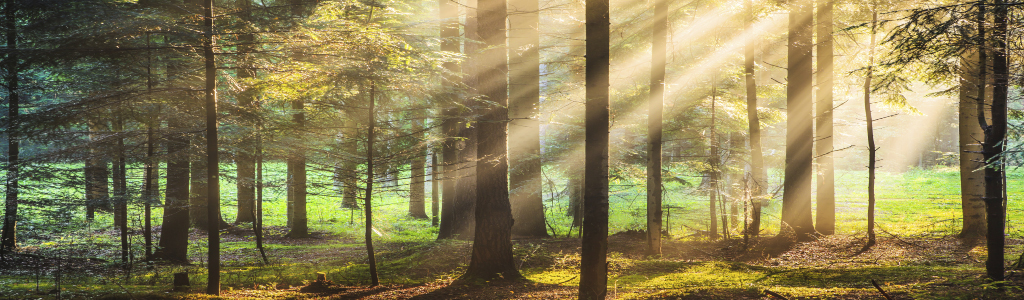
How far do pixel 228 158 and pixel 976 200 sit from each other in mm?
16851

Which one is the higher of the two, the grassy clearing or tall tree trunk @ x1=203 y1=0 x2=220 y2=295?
tall tree trunk @ x1=203 y1=0 x2=220 y2=295

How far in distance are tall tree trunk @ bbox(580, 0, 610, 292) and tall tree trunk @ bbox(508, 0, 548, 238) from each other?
6.84 m

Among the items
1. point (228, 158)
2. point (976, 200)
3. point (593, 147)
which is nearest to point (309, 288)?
point (228, 158)

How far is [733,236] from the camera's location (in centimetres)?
1506

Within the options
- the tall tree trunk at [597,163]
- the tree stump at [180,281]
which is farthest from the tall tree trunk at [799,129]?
the tree stump at [180,281]

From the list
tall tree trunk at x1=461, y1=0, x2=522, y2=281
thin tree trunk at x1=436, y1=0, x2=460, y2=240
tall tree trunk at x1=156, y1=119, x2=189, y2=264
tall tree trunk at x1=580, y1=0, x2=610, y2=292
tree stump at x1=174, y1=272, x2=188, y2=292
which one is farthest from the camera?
thin tree trunk at x1=436, y1=0, x2=460, y2=240

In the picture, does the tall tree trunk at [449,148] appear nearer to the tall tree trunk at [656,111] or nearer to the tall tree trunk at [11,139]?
the tall tree trunk at [656,111]

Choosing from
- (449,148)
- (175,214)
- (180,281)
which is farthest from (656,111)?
(175,214)

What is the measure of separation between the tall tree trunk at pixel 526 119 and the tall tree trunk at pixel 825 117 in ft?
22.5

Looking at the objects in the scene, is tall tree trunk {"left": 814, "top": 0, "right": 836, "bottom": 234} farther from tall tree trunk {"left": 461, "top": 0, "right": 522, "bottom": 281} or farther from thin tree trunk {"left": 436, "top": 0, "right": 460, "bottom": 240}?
thin tree trunk {"left": 436, "top": 0, "right": 460, "bottom": 240}

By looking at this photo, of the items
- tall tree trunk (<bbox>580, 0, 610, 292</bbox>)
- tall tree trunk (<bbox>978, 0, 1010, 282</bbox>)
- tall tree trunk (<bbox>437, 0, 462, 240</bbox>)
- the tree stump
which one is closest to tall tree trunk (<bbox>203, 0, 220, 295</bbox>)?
the tree stump

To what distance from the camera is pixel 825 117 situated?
40.6 feet

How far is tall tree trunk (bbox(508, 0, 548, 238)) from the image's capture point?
44.2 feet

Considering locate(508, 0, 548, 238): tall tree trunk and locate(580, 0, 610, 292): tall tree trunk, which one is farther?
locate(508, 0, 548, 238): tall tree trunk
